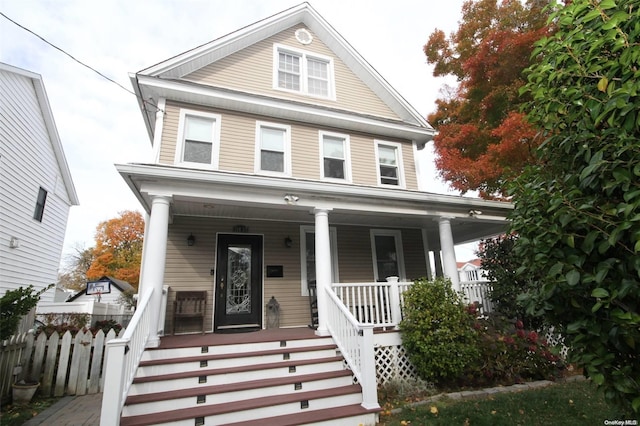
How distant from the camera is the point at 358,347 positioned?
4816 mm

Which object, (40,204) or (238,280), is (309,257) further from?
(40,204)

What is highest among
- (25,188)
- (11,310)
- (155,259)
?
(25,188)

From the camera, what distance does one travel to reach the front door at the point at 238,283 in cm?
722

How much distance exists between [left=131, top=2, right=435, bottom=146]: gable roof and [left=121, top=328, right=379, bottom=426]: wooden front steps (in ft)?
19.1

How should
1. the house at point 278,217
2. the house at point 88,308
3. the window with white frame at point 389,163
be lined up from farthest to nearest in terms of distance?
the house at point 88,308
the window with white frame at point 389,163
the house at point 278,217

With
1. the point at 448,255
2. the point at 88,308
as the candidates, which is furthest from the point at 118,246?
the point at 448,255

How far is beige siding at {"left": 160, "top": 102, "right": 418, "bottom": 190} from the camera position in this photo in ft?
24.6

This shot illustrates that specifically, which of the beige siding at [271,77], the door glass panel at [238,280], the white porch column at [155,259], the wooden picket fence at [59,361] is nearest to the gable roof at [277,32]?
the beige siding at [271,77]

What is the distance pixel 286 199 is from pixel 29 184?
9.79 meters

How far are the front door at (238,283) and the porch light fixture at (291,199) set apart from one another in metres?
2.13

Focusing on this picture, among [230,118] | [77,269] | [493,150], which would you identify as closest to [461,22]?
[493,150]

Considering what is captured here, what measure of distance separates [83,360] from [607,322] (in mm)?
7635

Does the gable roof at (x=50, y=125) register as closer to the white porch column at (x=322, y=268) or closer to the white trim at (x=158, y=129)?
the white trim at (x=158, y=129)

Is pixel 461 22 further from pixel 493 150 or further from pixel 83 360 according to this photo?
pixel 83 360
